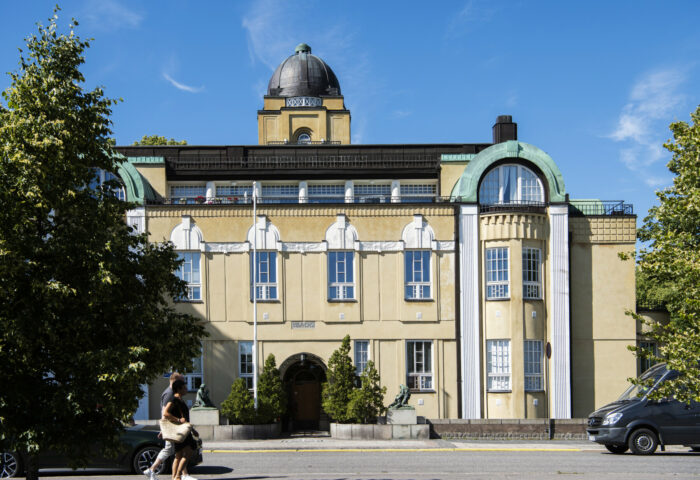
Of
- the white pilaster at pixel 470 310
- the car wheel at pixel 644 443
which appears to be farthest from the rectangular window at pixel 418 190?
the car wheel at pixel 644 443

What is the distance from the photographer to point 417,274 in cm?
3130

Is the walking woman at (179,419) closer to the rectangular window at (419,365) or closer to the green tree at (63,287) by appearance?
the green tree at (63,287)

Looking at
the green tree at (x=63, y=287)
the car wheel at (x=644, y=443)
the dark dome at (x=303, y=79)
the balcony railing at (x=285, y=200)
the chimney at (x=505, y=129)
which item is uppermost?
the dark dome at (x=303, y=79)

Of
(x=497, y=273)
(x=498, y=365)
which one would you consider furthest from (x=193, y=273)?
(x=498, y=365)

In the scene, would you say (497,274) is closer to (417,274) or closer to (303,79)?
(417,274)

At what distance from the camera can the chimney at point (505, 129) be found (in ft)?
118

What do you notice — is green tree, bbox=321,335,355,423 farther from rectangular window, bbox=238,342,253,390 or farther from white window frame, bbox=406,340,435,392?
rectangular window, bbox=238,342,253,390

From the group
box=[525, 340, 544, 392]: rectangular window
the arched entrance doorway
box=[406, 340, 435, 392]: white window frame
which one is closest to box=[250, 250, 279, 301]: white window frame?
the arched entrance doorway

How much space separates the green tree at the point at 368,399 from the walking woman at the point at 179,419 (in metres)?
14.7

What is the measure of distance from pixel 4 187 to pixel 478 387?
22.2 m

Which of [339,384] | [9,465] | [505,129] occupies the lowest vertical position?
[9,465]

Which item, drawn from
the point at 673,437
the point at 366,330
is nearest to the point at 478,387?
the point at 366,330

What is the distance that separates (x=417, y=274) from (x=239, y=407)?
8.53m

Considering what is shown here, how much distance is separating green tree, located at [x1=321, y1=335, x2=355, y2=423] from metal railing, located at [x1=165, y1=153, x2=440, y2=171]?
9797 millimetres
